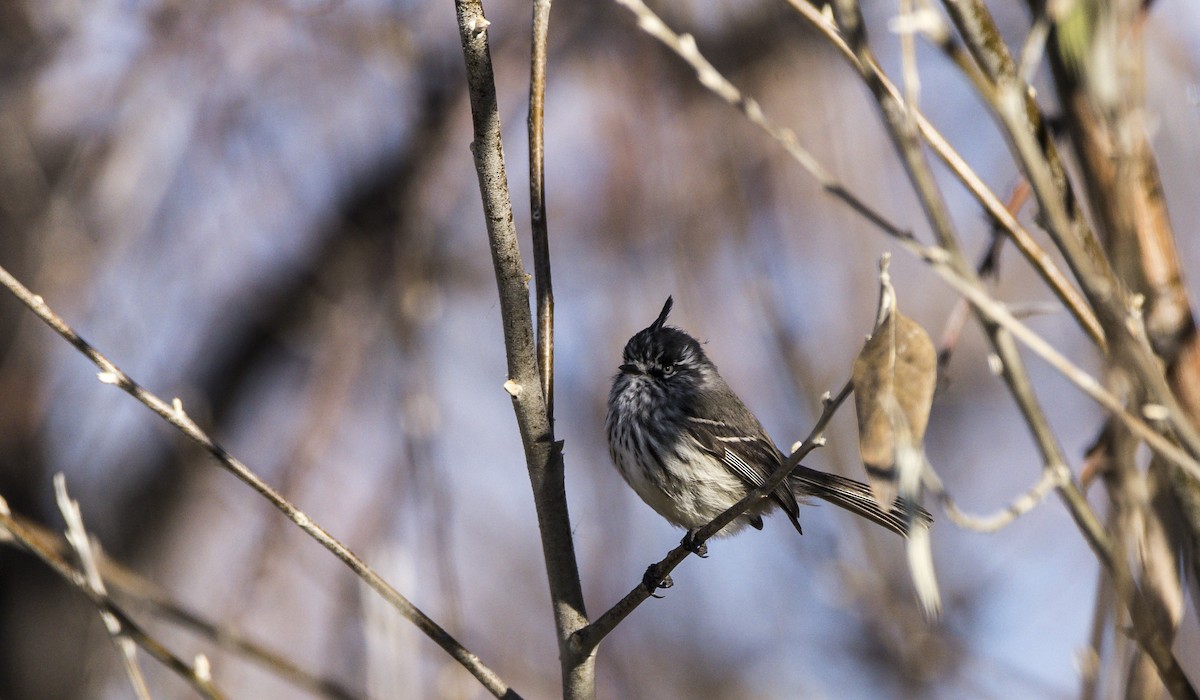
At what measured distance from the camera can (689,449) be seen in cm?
415

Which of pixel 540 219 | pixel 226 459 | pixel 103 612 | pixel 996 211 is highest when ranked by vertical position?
pixel 540 219

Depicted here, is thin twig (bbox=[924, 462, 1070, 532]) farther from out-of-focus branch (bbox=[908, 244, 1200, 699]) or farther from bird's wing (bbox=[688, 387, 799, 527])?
bird's wing (bbox=[688, 387, 799, 527])

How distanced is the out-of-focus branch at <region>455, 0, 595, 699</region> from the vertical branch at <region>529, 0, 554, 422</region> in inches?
3.5

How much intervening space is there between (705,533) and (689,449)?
1552 mm

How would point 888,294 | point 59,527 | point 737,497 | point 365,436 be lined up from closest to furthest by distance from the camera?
point 888,294 < point 737,497 < point 59,527 < point 365,436

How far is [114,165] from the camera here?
532cm

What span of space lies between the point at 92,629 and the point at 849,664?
3.51m

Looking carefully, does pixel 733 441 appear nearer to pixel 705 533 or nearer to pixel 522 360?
pixel 705 533

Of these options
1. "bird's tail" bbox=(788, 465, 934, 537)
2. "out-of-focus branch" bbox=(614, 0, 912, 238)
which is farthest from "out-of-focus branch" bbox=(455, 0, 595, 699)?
"bird's tail" bbox=(788, 465, 934, 537)

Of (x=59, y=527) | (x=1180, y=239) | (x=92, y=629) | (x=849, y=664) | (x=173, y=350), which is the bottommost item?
(x=92, y=629)

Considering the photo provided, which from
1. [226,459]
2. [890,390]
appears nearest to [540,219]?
[226,459]

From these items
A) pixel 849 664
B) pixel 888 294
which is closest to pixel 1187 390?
pixel 888 294

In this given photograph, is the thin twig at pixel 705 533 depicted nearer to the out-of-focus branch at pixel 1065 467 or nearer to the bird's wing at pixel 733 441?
the out-of-focus branch at pixel 1065 467

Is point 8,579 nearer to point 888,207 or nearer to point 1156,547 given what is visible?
point 888,207
